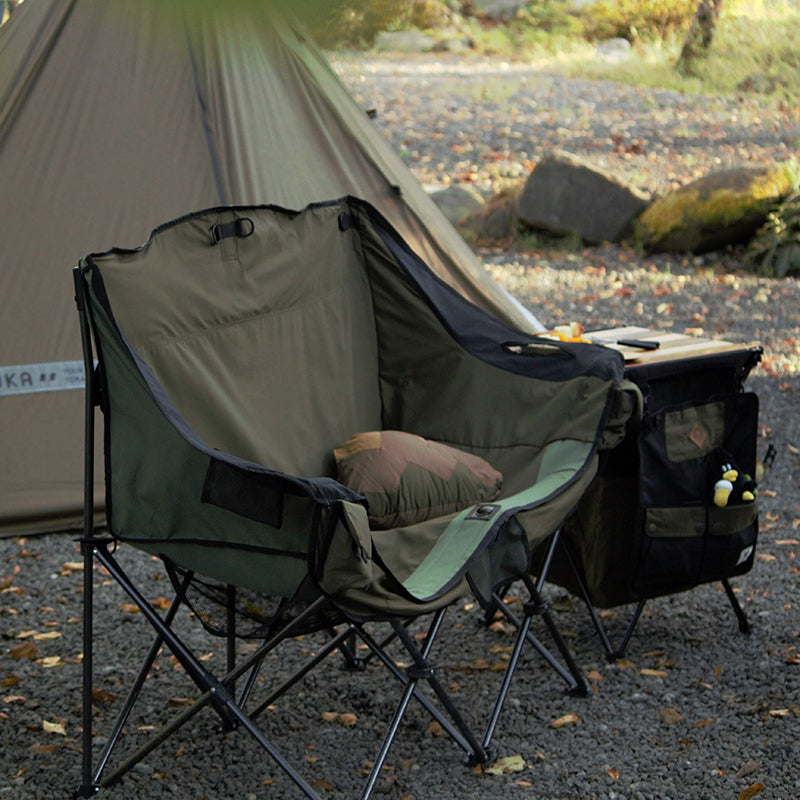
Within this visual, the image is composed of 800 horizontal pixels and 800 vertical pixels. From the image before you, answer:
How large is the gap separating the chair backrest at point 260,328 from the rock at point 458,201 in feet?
21.2

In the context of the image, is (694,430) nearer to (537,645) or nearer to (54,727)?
(537,645)

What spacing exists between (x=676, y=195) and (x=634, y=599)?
6.23 metres

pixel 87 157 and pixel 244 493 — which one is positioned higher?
pixel 87 157

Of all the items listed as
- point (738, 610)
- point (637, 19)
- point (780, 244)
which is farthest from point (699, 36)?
point (738, 610)

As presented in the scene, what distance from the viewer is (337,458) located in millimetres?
2910

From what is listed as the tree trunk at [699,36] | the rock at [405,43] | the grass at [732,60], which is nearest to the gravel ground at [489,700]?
the grass at [732,60]

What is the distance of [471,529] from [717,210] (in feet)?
21.4

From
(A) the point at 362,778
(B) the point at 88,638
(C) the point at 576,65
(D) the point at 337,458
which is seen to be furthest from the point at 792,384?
(C) the point at 576,65

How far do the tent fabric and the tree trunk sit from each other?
42.0 ft

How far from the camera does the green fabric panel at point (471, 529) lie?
7.56 ft

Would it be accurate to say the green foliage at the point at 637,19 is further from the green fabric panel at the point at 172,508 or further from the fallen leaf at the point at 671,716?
the green fabric panel at the point at 172,508

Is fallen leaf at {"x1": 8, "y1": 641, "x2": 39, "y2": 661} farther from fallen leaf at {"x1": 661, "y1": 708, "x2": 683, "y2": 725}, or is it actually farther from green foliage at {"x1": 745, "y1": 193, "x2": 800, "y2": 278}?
green foliage at {"x1": 745, "y1": 193, "x2": 800, "y2": 278}

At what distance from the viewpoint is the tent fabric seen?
219 centimetres

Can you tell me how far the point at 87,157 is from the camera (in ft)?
13.1
